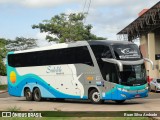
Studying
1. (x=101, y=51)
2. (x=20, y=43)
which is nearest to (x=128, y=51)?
(x=101, y=51)

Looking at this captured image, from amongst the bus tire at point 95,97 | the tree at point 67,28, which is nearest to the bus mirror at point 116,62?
the bus tire at point 95,97

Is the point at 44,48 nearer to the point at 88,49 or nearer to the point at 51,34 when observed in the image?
the point at 88,49

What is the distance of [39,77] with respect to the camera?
93.2 ft

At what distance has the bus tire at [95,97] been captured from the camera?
2427cm

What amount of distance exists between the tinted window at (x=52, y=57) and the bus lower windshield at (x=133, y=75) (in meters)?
2.14

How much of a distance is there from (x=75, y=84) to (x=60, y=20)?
6001 centimetres

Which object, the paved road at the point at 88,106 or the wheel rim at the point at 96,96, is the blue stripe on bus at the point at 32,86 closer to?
the wheel rim at the point at 96,96

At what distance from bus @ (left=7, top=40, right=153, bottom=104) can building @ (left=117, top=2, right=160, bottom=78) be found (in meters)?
25.2

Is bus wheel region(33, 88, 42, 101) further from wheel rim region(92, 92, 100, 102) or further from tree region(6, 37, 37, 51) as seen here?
tree region(6, 37, 37, 51)

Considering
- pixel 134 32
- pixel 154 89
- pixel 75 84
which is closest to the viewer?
pixel 75 84

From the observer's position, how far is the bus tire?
2427cm

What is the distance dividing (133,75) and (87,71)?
2.71 m

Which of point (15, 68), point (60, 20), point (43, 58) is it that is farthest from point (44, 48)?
point (60, 20)

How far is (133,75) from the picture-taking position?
2361cm
